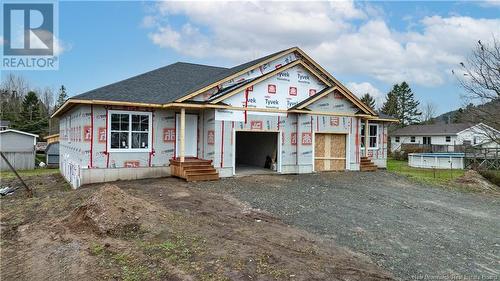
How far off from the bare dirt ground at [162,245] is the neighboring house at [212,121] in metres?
4.26

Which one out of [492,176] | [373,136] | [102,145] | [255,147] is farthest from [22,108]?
[492,176]

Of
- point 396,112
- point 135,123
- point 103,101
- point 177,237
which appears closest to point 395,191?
point 177,237

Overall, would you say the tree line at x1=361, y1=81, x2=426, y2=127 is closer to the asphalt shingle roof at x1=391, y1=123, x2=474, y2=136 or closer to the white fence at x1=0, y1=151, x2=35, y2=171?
the asphalt shingle roof at x1=391, y1=123, x2=474, y2=136

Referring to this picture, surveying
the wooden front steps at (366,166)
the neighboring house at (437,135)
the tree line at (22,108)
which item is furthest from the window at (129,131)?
the neighboring house at (437,135)

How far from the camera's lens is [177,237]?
6449mm

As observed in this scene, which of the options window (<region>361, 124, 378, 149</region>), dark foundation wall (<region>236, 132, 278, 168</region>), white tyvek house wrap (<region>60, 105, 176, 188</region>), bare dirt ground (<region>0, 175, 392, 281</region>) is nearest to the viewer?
bare dirt ground (<region>0, 175, 392, 281</region>)

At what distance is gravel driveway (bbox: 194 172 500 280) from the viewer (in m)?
5.72

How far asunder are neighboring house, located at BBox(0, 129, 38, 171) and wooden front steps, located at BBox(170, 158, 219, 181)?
21860 millimetres

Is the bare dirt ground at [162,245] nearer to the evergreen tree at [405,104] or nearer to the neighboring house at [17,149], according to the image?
the neighboring house at [17,149]

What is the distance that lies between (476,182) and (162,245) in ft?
52.8

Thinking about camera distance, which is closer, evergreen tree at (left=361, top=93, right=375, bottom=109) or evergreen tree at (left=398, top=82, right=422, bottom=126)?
evergreen tree at (left=361, top=93, right=375, bottom=109)

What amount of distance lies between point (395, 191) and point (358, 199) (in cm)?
278

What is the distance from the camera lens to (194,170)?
13.4m

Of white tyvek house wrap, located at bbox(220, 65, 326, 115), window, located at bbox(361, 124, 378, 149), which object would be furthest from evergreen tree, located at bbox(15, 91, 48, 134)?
window, located at bbox(361, 124, 378, 149)
